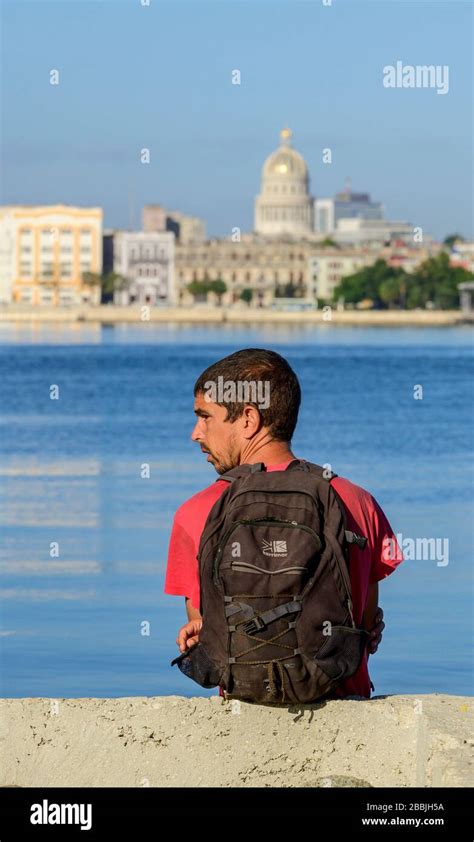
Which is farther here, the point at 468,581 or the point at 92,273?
the point at 92,273

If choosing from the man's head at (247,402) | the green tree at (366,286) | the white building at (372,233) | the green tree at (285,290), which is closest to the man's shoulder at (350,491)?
the man's head at (247,402)

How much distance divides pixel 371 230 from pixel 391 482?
174936mm

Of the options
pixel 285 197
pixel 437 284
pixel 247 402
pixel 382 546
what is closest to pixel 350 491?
pixel 382 546

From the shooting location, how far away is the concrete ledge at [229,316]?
4670 inches

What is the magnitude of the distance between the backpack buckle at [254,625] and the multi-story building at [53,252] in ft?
468

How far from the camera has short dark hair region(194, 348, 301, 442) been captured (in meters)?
3.29

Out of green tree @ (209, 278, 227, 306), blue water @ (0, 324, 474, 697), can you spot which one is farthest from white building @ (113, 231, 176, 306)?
blue water @ (0, 324, 474, 697)

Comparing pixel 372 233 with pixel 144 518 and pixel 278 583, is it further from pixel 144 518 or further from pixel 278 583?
pixel 278 583

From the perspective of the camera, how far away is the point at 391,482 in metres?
17.4

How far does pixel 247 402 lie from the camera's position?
332 centimetres

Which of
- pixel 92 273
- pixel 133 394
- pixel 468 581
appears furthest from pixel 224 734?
pixel 92 273

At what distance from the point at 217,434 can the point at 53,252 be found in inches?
5699

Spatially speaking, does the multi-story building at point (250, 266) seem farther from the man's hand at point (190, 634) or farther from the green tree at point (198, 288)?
the man's hand at point (190, 634)
